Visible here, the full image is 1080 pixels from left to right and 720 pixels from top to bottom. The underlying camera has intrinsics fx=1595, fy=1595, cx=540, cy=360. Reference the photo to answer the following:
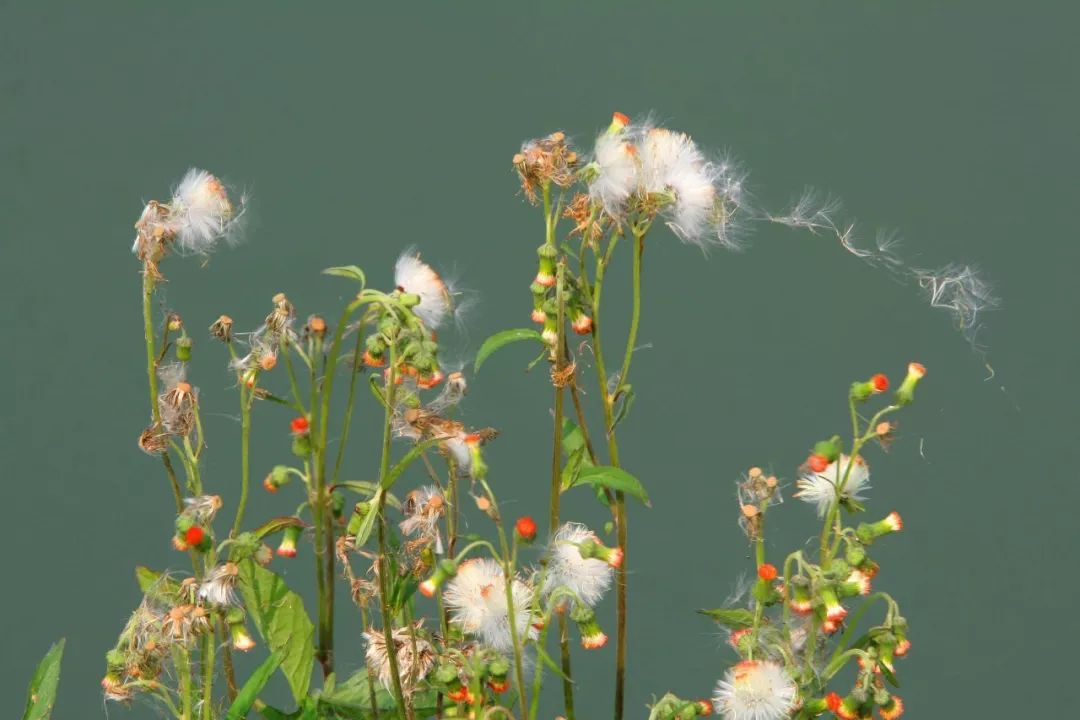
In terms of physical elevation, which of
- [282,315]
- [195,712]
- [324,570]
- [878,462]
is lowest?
[195,712]

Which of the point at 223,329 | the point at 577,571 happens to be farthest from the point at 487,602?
the point at 223,329

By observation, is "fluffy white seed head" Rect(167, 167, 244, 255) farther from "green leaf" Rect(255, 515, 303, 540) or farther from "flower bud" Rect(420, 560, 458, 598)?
"flower bud" Rect(420, 560, 458, 598)

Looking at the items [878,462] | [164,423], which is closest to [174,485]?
[164,423]

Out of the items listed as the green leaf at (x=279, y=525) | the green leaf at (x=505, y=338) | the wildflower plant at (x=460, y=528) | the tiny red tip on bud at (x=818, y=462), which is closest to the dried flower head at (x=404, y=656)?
the wildflower plant at (x=460, y=528)

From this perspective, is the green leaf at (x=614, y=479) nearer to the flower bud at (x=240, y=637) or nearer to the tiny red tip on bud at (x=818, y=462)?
the tiny red tip on bud at (x=818, y=462)

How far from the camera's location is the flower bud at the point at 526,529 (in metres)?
1.09

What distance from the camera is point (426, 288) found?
124 cm

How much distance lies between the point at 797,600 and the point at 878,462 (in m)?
0.88

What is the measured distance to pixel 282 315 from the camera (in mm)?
1148

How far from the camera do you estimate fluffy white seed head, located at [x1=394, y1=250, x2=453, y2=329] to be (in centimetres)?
124

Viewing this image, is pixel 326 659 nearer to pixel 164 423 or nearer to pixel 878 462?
pixel 164 423

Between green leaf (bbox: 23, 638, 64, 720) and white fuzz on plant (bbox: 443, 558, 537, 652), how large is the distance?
0.33m

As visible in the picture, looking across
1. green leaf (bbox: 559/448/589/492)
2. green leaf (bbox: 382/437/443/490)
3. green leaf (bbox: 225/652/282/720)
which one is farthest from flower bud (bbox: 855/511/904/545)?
green leaf (bbox: 225/652/282/720)

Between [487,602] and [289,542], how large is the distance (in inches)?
6.0
